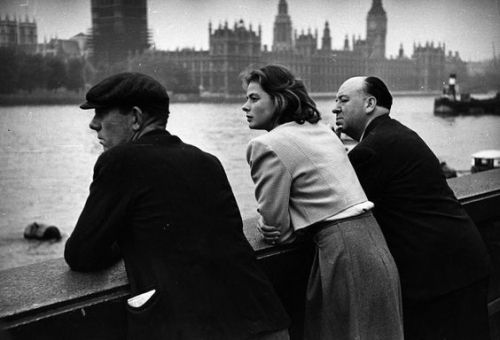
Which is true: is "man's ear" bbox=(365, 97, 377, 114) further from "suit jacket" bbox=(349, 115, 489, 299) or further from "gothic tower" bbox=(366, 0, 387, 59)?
"gothic tower" bbox=(366, 0, 387, 59)

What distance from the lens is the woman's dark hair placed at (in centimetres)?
198

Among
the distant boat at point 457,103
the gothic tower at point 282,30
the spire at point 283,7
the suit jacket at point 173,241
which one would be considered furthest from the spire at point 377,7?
the suit jacket at point 173,241

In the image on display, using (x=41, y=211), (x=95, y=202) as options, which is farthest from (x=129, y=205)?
(x=41, y=211)

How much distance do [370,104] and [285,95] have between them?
437 millimetres

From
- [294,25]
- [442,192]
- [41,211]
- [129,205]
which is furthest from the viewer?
[294,25]

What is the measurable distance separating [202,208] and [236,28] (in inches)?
2909

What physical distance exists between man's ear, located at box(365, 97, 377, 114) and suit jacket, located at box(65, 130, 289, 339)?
0.94 meters

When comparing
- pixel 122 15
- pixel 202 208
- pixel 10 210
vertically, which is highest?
pixel 122 15

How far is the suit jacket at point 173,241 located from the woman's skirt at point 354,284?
1.27 feet

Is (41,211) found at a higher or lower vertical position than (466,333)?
lower

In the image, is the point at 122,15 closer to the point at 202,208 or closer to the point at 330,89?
the point at 330,89

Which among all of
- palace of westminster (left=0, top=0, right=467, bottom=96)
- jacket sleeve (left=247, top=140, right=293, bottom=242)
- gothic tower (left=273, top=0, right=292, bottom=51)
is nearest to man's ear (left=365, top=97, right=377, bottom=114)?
jacket sleeve (left=247, top=140, right=293, bottom=242)

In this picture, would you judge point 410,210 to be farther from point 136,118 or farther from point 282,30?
point 282,30

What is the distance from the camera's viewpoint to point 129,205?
4.70 feet
